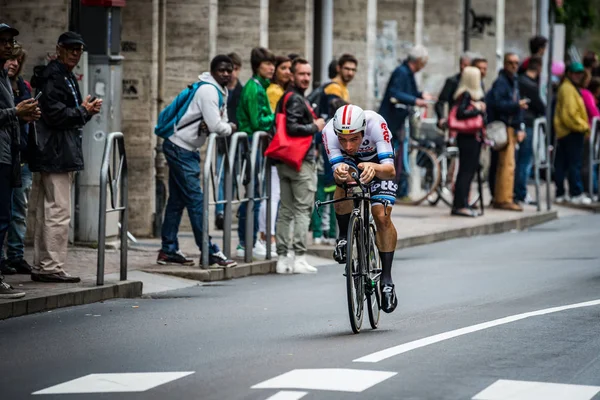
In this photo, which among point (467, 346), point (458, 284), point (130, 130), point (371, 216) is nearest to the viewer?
point (467, 346)

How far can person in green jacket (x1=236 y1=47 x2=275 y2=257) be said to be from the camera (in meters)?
16.8

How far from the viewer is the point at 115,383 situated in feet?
29.9

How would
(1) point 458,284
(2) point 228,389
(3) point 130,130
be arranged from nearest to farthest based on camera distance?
(2) point 228,389 < (1) point 458,284 < (3) point 130,130

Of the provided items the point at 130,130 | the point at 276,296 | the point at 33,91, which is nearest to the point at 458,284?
the point at 276,296

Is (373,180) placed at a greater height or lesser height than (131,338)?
greater

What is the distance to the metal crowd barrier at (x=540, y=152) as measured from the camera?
24547mm

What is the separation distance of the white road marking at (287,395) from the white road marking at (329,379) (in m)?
0.17

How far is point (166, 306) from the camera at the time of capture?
13188 millimetres

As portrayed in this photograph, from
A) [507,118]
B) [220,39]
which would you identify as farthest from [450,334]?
[507,118]

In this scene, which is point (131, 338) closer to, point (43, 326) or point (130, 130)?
point (43, 326)

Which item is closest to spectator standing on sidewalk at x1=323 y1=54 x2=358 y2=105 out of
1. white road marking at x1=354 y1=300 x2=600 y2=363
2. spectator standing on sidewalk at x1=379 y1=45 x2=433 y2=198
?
spectator standing on sidewalk at x1=379 y1=45 x2=433 y2=198

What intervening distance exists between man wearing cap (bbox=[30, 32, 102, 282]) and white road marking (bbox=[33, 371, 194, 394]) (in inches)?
175

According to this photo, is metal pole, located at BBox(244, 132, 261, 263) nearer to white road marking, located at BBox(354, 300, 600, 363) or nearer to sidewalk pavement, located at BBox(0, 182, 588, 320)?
sidewalk pavement, located at BBox(0, 182, 588, 320)

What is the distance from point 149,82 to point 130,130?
63 cm
